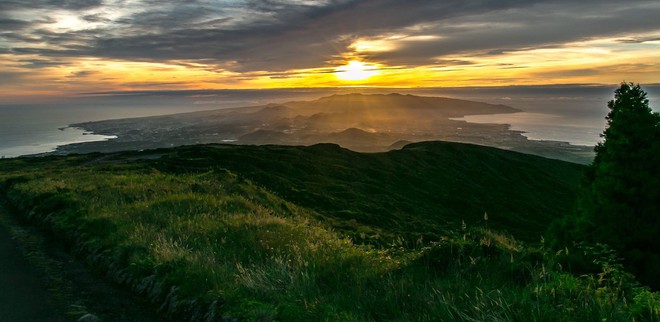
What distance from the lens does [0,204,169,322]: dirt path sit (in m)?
7.99

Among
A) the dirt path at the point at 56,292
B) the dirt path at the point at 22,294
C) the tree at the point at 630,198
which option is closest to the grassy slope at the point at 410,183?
the tree at the point at 630,198

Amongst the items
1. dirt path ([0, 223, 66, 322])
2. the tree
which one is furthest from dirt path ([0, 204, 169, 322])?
the tree

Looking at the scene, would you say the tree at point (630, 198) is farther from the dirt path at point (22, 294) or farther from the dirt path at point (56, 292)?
the dirt path at point (22, 294)

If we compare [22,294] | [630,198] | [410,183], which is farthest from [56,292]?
[410,183]

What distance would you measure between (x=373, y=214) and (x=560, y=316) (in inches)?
1337

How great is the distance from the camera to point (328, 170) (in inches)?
2242

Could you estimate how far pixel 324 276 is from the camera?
8.23m

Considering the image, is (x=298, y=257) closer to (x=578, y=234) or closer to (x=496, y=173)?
(x=578, y=234)

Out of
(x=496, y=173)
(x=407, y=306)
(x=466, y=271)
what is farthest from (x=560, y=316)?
(x=496, y=173)

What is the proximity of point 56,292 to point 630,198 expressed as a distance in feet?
70.3

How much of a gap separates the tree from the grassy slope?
37.3ft

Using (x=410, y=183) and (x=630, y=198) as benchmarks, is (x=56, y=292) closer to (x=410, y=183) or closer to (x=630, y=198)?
(x=630, y=198)

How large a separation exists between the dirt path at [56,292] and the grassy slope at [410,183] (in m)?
17.7

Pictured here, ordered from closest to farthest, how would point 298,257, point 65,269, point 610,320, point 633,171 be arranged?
point 610,320, point 298,257, point 65,269, point 633,171
